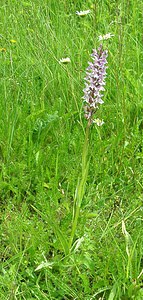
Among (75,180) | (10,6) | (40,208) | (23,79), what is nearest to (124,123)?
(75,180)

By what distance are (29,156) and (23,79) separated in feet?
2.26

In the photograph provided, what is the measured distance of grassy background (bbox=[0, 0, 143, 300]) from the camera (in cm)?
163

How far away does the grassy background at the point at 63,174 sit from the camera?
163 centimetres

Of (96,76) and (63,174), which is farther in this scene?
(63,174)

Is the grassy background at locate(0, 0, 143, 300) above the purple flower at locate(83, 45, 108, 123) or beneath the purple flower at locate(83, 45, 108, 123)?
beneath

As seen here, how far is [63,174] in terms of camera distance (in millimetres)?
2141

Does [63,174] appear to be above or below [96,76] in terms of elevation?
below

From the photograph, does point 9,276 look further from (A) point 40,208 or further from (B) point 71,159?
(B) point 71,159

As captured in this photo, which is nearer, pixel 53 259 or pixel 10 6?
pixel 53 259

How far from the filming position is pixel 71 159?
2.18 m

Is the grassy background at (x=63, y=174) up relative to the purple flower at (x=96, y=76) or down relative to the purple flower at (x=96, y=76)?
down

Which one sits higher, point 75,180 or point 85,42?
point 85,42

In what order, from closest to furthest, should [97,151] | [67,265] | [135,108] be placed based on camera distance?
[67,265] → [97,151] → [135,108]

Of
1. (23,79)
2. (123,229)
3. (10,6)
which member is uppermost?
(10,6)
